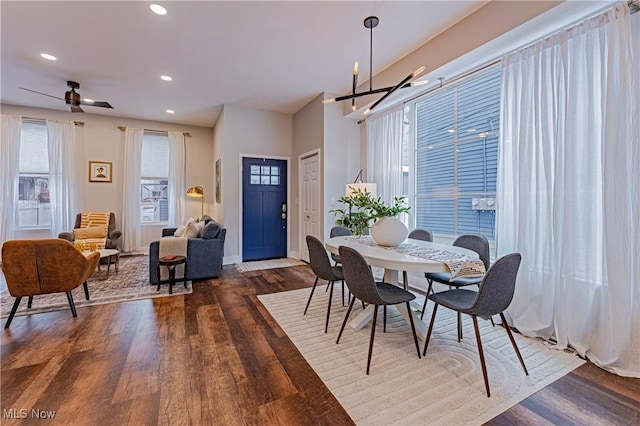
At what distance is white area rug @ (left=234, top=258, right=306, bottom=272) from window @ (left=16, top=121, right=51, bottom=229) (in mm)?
4046

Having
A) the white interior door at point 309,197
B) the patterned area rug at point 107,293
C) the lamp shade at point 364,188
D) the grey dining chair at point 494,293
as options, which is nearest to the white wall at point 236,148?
the white interior door at point 309,197

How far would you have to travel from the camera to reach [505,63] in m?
2.68

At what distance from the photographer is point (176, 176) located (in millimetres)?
6375

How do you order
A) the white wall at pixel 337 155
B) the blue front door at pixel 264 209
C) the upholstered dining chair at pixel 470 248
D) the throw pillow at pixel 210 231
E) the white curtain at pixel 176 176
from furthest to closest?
the white curtain at pixel 176 176, the blue front door at pixel 264 209, the white wall at pixel 337 155, the throw pillow at pixel 210 231, the upholstered dining chair at pixel 470 248

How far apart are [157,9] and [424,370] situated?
12.6ft

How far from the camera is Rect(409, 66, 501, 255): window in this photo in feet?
9.88

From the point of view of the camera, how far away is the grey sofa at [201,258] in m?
3.92

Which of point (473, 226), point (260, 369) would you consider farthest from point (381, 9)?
point (260, 369)

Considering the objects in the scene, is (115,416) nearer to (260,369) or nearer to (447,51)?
(260,369)

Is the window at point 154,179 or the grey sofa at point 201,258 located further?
the window at point 154,179

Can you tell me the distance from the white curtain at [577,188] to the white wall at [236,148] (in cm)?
418

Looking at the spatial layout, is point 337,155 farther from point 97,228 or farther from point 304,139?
point 97,228

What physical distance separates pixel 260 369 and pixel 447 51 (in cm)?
351

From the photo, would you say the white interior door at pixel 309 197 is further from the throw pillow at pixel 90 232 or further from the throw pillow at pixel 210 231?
the throw pillow at pixel 90 232
